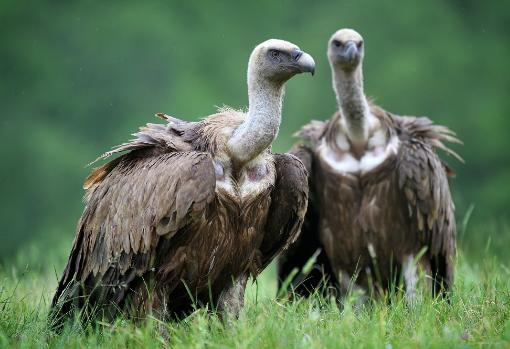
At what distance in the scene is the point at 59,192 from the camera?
2291 centimetres

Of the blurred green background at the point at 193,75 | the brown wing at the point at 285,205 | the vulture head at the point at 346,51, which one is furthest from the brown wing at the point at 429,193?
the blurred green background at the point at 193,75

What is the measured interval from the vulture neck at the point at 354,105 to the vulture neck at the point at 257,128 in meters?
1.81

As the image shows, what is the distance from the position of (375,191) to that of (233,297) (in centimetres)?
192

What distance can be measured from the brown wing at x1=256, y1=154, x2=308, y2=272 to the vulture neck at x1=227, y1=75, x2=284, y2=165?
31 cm

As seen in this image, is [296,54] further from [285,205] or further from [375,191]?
[375,191]

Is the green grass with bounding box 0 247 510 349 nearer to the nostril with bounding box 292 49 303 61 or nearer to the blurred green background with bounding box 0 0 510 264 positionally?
the nostril with bounding box 292 49 303 61

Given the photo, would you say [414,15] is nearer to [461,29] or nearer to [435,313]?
[461,29]

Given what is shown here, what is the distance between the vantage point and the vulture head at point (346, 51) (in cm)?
811

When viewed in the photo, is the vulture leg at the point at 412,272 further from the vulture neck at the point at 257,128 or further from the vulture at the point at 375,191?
the vulture neck at the point at 257,128

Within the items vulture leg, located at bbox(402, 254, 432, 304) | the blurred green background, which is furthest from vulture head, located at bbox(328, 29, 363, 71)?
the blurred green background

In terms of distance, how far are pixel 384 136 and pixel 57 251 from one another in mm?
3499

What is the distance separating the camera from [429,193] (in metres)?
8.00

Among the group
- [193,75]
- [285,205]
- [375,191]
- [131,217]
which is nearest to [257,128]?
[285,205]

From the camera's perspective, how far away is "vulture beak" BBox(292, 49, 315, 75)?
21.1 ft
